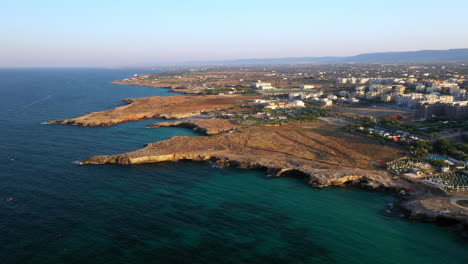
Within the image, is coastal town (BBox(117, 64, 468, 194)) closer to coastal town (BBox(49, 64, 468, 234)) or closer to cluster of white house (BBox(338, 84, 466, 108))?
Result: cluster of white house (BBox(338, 84, 466, 108))

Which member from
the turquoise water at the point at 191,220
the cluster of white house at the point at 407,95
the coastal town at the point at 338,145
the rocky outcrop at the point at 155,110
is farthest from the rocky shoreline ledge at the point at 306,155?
the cluster of white house at the point at 407,95

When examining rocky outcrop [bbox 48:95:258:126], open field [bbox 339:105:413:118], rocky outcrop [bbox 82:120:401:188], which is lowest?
rocky outcrop [bbox 82:120:401:188]

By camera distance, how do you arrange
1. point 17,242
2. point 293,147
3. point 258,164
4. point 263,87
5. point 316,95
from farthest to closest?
point 263,87 < point 316,95 < point 293,147 < point 258,164 < point 17,242

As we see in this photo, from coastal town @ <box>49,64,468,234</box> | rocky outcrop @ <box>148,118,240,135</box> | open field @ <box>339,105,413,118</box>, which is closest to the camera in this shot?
coastal town @ <box>49,64,468,234</box>

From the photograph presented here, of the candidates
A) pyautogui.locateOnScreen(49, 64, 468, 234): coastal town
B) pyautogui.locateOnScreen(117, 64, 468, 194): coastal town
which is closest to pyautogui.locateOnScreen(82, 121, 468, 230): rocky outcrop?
pyautogui.locateOnScreen(49, 64, 468, 234): coastal town

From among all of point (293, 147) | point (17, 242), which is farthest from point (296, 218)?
point (17, 242)

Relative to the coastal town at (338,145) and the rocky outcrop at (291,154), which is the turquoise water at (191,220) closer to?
the rocky outcrop at (291,154)

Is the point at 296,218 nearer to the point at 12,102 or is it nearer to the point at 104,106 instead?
the point at 104,106

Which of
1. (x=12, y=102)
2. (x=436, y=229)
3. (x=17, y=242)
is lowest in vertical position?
(x=436, y=229)
